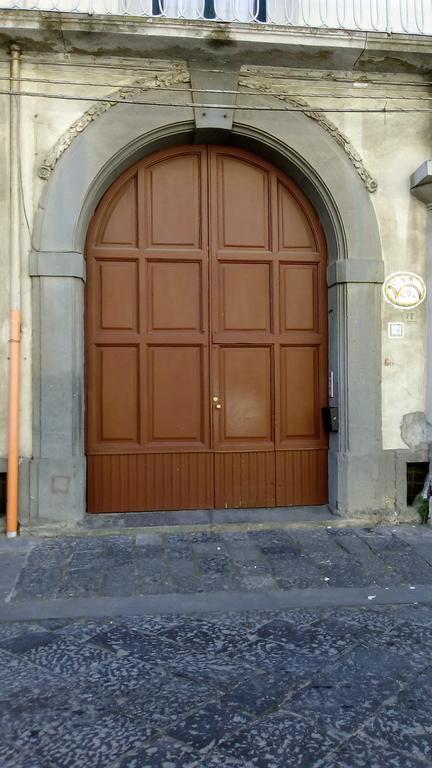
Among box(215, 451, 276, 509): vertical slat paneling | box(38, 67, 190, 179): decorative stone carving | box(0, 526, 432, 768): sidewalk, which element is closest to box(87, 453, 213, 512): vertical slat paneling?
box(215, 451, 276, 509): vertical slat paneling

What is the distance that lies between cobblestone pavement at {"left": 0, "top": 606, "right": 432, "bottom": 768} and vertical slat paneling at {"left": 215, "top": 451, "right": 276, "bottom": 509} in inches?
91.5

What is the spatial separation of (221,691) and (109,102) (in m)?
5.38

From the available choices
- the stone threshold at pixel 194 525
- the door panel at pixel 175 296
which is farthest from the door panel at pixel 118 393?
the stone threshold at pixel 194 525

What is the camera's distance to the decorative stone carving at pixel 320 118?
5.98 m

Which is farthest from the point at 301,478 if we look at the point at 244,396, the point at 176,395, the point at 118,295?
the point at 118,295

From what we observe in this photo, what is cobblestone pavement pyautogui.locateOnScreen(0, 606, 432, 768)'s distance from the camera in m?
2.50

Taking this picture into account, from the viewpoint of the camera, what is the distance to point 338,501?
601 centimetres

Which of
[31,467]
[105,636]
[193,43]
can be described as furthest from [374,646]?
[193,43]

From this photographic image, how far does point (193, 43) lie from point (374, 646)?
556 centimetres

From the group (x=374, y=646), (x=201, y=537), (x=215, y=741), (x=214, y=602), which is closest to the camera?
(x=215, y=741)

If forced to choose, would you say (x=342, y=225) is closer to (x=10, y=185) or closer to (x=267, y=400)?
(x=267, y=400)

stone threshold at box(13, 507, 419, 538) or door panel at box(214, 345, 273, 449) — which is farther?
door panel at box(214, 345, 273, 449)

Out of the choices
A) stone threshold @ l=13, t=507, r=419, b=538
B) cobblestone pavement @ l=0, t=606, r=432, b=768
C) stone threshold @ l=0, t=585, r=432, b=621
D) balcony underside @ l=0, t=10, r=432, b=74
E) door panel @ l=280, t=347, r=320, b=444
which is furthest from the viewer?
door panel @ l=280, t=347, r=320, b=444

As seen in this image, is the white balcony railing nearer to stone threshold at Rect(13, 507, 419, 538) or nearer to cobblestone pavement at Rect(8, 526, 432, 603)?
stone threshold at Rect(13, 507, 419, 538)
